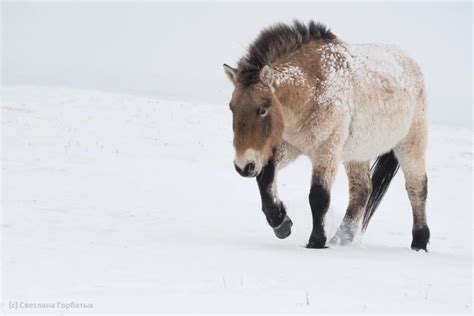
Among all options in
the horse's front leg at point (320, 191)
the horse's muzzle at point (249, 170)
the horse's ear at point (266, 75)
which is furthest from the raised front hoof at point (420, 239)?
the horse's ear at point (266, 75)

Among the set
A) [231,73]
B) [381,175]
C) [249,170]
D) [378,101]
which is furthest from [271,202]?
[381,175]

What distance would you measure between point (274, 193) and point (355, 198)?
5.98ft

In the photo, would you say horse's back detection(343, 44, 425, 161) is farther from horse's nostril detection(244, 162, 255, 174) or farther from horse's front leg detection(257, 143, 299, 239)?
horse's nostril detection(244, 162, 255, 174)

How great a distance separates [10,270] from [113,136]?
1216cm

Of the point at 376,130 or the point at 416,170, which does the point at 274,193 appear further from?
the point at 416,170

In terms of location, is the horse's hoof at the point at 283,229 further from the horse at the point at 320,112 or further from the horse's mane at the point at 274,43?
the horse's mane at the point at 274,43

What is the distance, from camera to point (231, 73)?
319 inches

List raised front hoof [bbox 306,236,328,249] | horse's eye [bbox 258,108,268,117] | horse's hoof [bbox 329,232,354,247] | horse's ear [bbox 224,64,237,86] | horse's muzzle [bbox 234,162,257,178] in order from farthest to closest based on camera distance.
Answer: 1. horse's hoof [bbox 329,232,354,247]
2. horse's ear [bbox 224,64,237,86]
3. raised front hoof [bbox 306,236,328,249]
4. horse's eye [bbox 258,108,268,117]
5. horse's muzzle [bbox 234,162,257,178]

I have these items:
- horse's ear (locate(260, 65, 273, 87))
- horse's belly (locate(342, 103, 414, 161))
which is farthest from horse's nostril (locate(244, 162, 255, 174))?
horse's belly (locate(342, 103, 414, 161))

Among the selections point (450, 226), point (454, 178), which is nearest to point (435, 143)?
point (454, 178)

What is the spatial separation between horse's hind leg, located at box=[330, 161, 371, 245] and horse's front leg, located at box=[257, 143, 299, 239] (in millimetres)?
1126

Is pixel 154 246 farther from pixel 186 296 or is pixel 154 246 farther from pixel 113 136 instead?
pixel 113 136

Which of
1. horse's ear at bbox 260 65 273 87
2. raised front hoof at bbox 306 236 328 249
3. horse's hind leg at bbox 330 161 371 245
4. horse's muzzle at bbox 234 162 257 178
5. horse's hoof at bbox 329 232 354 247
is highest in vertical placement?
horse's ear at bbox 260 65 273 87

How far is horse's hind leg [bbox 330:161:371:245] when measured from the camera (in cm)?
929
